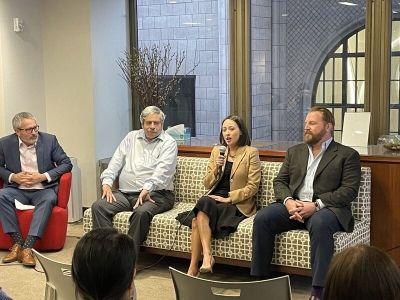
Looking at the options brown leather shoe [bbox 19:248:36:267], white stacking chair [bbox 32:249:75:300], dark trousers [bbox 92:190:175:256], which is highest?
white stacking chair [bbox 32:249:75:300]

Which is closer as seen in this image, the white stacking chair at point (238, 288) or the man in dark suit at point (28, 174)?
the white stacking chair at point (238, 288)

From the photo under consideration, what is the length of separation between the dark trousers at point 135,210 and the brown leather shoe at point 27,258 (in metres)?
0.55

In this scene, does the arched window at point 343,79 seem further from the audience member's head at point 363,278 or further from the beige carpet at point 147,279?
the audience member's head at point 363,278

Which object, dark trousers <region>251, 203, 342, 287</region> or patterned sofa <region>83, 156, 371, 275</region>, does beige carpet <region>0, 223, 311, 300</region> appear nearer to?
patterned sofa <region>83, 156, 371, 275</region>

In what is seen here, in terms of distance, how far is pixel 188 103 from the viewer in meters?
6.39

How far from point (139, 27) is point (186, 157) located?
1.90 meters

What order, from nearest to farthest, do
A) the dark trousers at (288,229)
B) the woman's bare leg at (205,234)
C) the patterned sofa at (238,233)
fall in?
the dark trousers at (288,229) → the patterned sofa at (238,233) → the woman's bare leg at (205,234)

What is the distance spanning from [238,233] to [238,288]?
190 centimetres

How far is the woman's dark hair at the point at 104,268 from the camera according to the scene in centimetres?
184

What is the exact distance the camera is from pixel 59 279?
2748 mm

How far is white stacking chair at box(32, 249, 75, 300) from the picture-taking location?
2.68 metres

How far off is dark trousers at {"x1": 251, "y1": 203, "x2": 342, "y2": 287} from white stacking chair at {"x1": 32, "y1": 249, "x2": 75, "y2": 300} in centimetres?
168

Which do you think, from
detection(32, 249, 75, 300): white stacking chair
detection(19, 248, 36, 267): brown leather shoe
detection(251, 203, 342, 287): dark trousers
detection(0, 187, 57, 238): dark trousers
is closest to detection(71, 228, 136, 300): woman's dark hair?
detection(32, 249, 75, 300): white stacking chair

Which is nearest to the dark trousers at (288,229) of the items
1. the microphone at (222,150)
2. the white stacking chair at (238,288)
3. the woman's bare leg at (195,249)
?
the woman's bare leg at (195,249)
